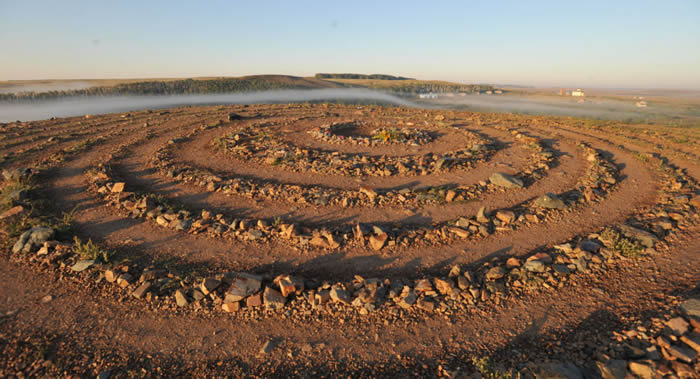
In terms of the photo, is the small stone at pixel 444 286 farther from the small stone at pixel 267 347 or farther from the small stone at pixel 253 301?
the small stone at pixel 253 301

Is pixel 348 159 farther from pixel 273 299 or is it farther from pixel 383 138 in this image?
pixel 273 299

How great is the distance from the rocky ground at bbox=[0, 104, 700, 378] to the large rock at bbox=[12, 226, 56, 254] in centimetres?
5

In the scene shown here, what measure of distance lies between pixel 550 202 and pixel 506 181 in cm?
262

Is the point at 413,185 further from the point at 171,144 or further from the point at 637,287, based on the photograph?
the point at 171,144

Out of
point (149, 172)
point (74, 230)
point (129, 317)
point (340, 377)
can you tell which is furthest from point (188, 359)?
point (149, 172)

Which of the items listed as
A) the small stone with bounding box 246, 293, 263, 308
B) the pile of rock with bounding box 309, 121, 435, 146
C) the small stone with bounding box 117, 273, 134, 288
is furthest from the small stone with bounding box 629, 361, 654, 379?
the pile of rock with bounding box 309, 121, 435, 146

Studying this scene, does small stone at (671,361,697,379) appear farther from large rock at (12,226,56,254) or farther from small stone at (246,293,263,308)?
large rock at (12,226,56,254)

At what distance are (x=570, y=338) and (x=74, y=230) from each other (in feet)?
51.4

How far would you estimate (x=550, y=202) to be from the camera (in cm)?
1226

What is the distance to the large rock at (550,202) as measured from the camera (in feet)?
39.9

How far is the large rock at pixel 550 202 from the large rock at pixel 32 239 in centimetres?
1822

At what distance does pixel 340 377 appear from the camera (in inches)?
218

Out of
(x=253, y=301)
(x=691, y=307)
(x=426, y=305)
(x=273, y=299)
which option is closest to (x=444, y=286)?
(x=426, y=305)

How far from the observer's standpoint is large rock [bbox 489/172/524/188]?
1452cm
